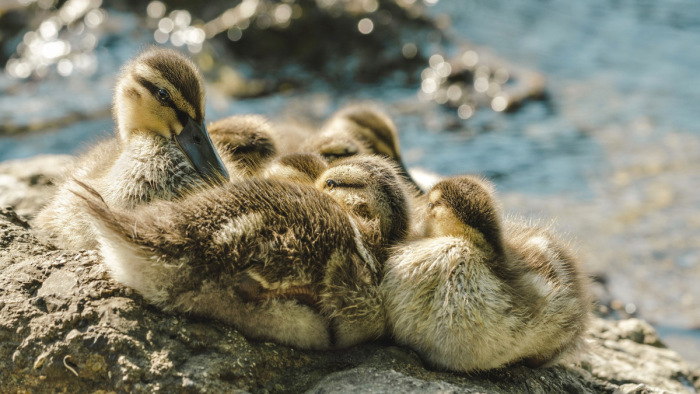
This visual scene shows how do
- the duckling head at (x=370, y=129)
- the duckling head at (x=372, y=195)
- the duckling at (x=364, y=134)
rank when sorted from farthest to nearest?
1. the duckling head at (x=370, y=129)
2. the duckling at (x=364, y=134)
3. the duckling head at (x=372, y=195)

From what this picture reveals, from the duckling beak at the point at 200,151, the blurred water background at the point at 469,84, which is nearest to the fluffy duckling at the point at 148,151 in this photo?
the duckling beak at the point at 200,151

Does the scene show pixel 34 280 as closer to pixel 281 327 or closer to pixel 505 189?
pixel 281 327

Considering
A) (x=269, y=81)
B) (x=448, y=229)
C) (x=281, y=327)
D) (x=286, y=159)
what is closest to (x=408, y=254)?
(x=448, y=229)

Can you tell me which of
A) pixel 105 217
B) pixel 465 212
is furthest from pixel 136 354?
pixel 465 212

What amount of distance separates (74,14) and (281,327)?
10.1 meters

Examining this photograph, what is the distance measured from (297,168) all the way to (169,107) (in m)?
0.75

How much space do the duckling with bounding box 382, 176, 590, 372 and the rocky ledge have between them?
4.8 inches

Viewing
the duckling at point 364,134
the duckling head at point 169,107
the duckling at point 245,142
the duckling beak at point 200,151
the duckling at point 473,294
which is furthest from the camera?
the duckling at point 364,134

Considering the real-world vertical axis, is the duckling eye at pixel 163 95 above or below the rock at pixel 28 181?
above

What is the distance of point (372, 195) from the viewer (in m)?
3.29

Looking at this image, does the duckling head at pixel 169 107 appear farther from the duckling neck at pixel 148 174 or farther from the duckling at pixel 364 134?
the duckling at pixel 364 134

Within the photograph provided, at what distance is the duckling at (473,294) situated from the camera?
9.95ft

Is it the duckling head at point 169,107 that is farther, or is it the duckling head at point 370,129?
the duckling head at point 370,129

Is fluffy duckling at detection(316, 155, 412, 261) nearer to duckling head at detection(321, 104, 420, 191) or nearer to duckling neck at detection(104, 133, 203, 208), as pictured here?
duckling neck at detection(104, 133, 203, 208)
